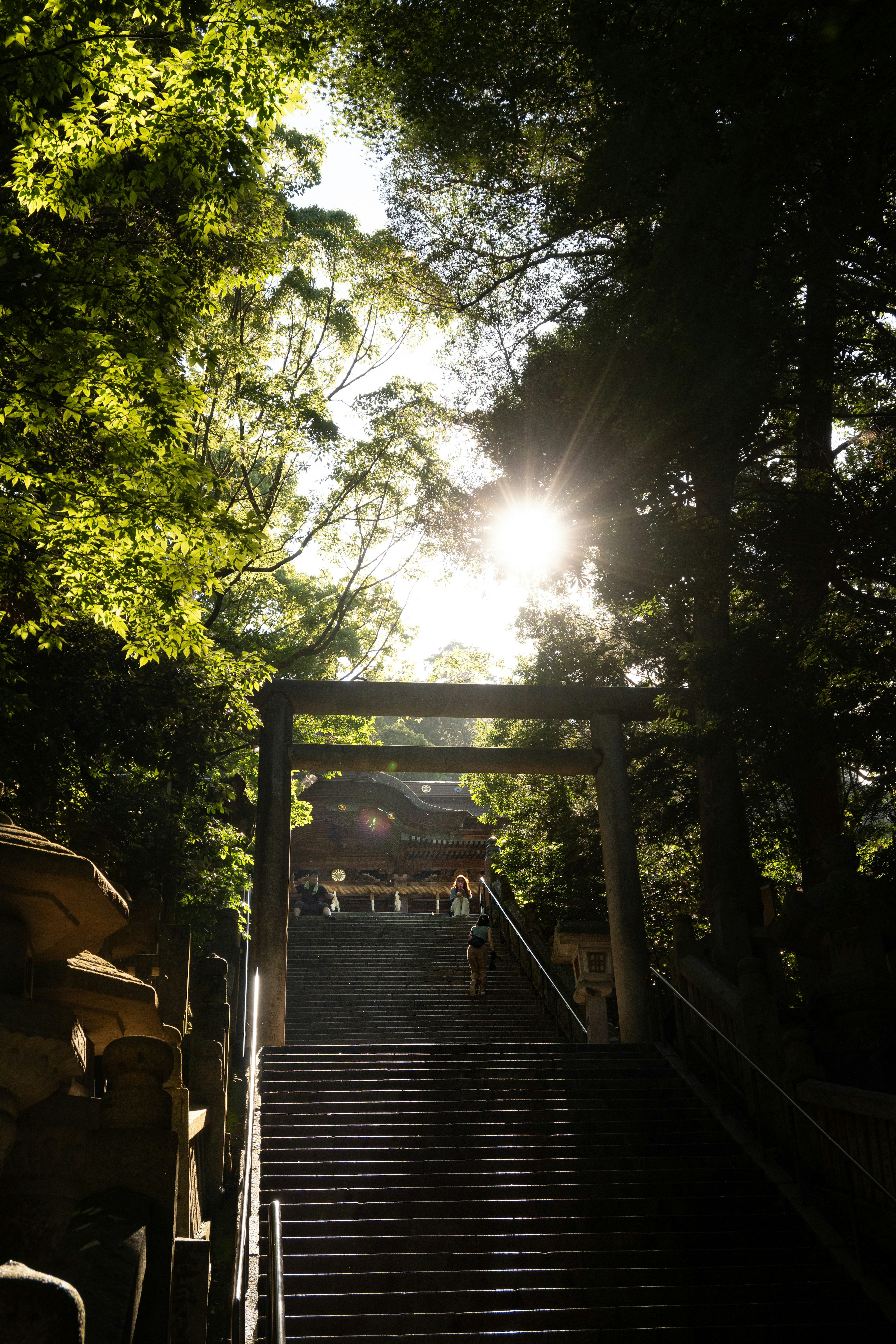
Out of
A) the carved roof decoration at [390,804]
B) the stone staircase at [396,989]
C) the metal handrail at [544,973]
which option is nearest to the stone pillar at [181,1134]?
the stone staircase at [396,989]

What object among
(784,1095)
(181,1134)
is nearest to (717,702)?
(784,1095)

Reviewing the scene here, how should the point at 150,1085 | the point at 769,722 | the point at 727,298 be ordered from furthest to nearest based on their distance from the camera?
the point at 769,722 < the point at 727,298 < the point at 150,1085

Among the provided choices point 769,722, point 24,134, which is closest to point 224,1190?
point 769,722

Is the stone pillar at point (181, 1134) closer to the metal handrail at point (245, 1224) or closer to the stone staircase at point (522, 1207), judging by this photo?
the metal handrail at point (245, 1224)

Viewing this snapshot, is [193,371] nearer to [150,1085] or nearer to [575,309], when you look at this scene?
[575,309]

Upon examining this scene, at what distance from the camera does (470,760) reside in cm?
1342

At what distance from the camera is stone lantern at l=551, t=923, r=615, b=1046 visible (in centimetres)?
1234

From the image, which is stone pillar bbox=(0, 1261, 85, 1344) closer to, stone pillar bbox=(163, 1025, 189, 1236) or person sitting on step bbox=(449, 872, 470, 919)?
stone pillar bbox=(163, 1025, 189, 1236)

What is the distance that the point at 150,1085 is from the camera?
3945 mm

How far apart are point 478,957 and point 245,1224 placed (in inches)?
304

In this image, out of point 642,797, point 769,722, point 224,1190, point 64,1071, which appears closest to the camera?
point 64,1071

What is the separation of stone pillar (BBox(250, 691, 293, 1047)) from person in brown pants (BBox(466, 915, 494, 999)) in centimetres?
269

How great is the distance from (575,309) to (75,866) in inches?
392

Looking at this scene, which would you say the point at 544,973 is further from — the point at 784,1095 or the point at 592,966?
the point at 784,1095
